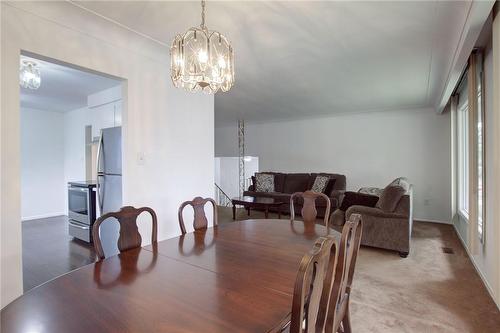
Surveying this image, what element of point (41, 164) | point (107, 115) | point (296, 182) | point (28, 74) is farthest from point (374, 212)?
point (41, 164)

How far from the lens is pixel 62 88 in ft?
14.4

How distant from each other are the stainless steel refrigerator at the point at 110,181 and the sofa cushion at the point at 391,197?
331 centimetres

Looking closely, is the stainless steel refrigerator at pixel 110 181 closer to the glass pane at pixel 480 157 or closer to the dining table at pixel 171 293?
the dining table at pixel 171 293

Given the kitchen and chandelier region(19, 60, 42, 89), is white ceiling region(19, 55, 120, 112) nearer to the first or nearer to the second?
the kitchen

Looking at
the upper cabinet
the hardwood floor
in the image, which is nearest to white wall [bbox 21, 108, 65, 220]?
the hardwood floor

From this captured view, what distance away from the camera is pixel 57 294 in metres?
1.03

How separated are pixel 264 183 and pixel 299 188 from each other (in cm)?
89

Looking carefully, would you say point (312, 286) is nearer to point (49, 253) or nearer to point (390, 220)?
point (390, 220)

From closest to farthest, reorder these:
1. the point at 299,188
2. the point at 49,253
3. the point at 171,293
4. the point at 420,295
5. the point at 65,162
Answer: the point at 171,293 → the point at 420,295 → the point at 49,253 → the point at 65,162 → the point at 299,188

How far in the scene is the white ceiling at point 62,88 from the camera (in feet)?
11.6

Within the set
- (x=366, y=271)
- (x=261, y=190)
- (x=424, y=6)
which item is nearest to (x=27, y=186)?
(x=261, y=190)

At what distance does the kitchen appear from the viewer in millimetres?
3086

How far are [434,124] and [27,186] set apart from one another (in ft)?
28.4

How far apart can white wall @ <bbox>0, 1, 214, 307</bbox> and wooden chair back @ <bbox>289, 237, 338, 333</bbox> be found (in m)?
2.13
